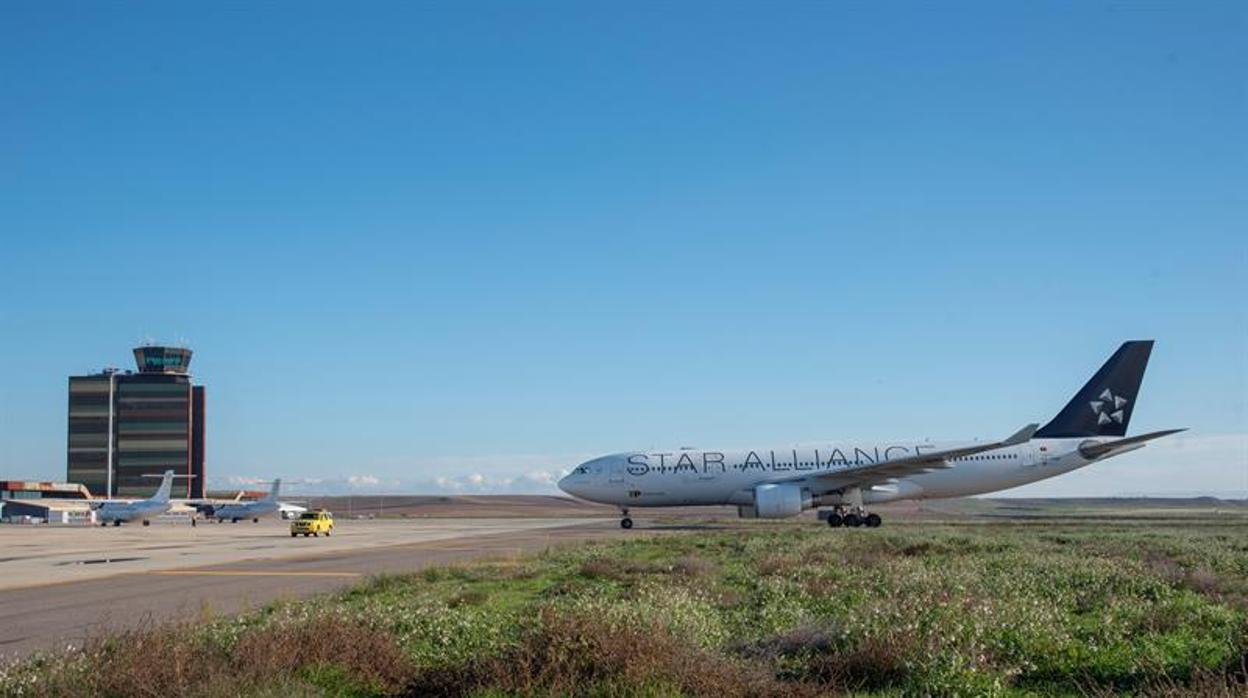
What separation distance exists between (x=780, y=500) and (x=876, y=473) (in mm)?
4178

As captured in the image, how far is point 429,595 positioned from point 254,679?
9.36 metres

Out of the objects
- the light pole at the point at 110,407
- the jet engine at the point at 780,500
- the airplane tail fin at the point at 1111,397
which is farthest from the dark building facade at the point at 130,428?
the airplane tail fin at the point at 1111,397

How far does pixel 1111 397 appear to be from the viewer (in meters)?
49.4

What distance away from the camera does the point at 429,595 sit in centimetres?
1727

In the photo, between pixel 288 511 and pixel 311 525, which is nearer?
pixel 311 525

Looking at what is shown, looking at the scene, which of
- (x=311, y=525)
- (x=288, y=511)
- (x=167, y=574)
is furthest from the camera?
(x=288, y=511)

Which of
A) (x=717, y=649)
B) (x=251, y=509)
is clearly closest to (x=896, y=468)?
(x=717, y=649)

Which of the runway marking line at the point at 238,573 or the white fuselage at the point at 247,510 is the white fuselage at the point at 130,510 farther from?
the runway marking line at the point at 238,573

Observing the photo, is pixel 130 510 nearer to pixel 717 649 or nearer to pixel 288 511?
pixel 288 511

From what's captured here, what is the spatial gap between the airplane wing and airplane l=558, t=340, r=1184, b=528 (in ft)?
0.28

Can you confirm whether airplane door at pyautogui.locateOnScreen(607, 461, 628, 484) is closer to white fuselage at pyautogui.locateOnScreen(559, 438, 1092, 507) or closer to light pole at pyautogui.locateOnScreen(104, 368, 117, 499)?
white fuselage at pyautogui.locateOnScreen(559, 438, 1092, 507)

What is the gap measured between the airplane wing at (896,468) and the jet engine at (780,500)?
0.98 m

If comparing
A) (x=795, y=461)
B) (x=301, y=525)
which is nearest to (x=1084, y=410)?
(x=795, y=461)

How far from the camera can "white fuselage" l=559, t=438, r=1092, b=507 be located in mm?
48572
